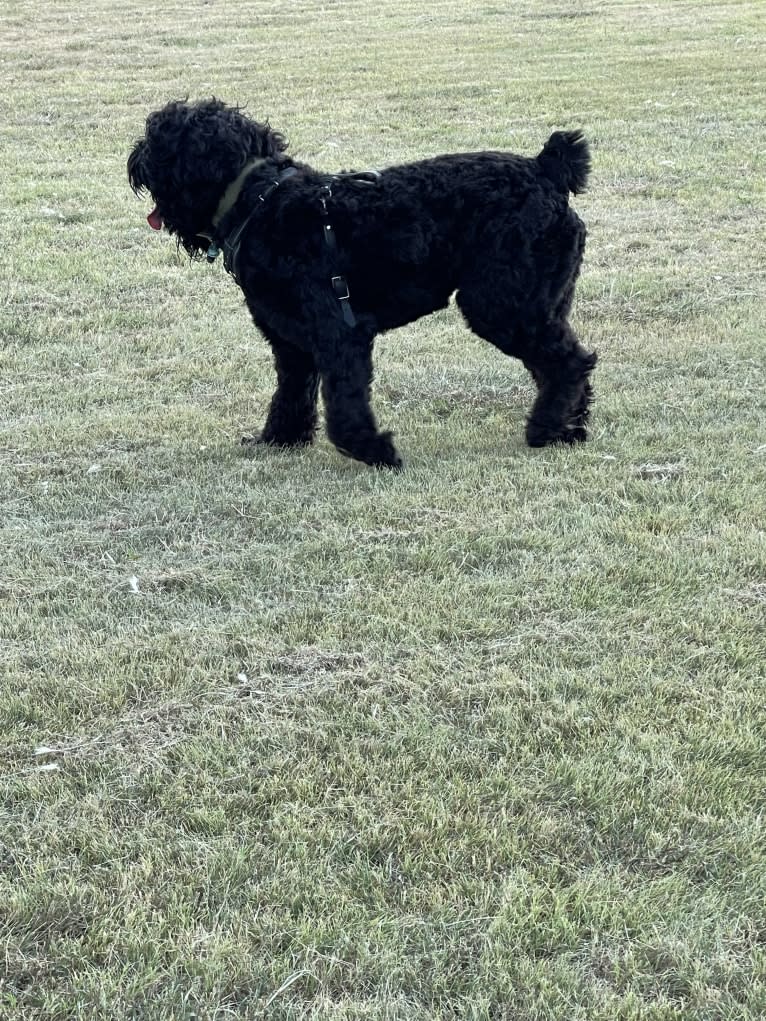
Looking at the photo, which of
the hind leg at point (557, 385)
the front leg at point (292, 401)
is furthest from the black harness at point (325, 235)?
the hind leg at point (557, 385)

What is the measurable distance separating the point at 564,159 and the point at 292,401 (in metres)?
1.99

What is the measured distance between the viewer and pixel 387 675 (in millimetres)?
3803

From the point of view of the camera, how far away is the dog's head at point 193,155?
18.4 feet

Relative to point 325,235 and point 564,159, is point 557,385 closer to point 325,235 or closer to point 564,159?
point 564,159

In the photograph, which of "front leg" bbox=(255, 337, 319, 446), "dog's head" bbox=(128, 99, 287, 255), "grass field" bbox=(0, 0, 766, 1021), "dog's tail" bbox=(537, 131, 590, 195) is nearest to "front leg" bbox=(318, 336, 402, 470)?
"grass field" bbox=(0, 0, 766, 1021)

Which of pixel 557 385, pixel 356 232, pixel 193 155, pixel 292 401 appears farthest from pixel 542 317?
pixel 193 155

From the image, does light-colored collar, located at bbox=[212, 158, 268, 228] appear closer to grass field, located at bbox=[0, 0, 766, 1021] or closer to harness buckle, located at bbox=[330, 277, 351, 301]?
harness buckle, located at bbox=[330, 277, 351, 301]

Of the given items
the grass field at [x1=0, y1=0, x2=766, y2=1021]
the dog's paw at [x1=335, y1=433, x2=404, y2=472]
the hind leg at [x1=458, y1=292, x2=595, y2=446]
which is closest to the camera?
the grass field at [x1=0, y1=0, x2=766, y2=1021]

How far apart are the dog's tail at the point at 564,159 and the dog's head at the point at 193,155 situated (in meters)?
1.50

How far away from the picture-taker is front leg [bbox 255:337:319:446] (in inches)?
242

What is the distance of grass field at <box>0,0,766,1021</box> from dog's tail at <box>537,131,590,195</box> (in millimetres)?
1399

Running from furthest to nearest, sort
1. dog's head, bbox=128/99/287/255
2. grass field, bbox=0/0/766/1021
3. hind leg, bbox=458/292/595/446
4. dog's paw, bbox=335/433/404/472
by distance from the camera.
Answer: hind leg, bbox=458/292/595/446
dog's paw, bbox=335/433/404/472
dog's head, bbox=128/99/287/255
grass field, bbox=0/0/766/1021

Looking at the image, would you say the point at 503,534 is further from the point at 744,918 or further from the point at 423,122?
the point at 423,122

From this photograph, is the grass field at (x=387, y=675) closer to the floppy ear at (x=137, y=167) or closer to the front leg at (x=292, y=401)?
the front leg at (x=292, y=401)
